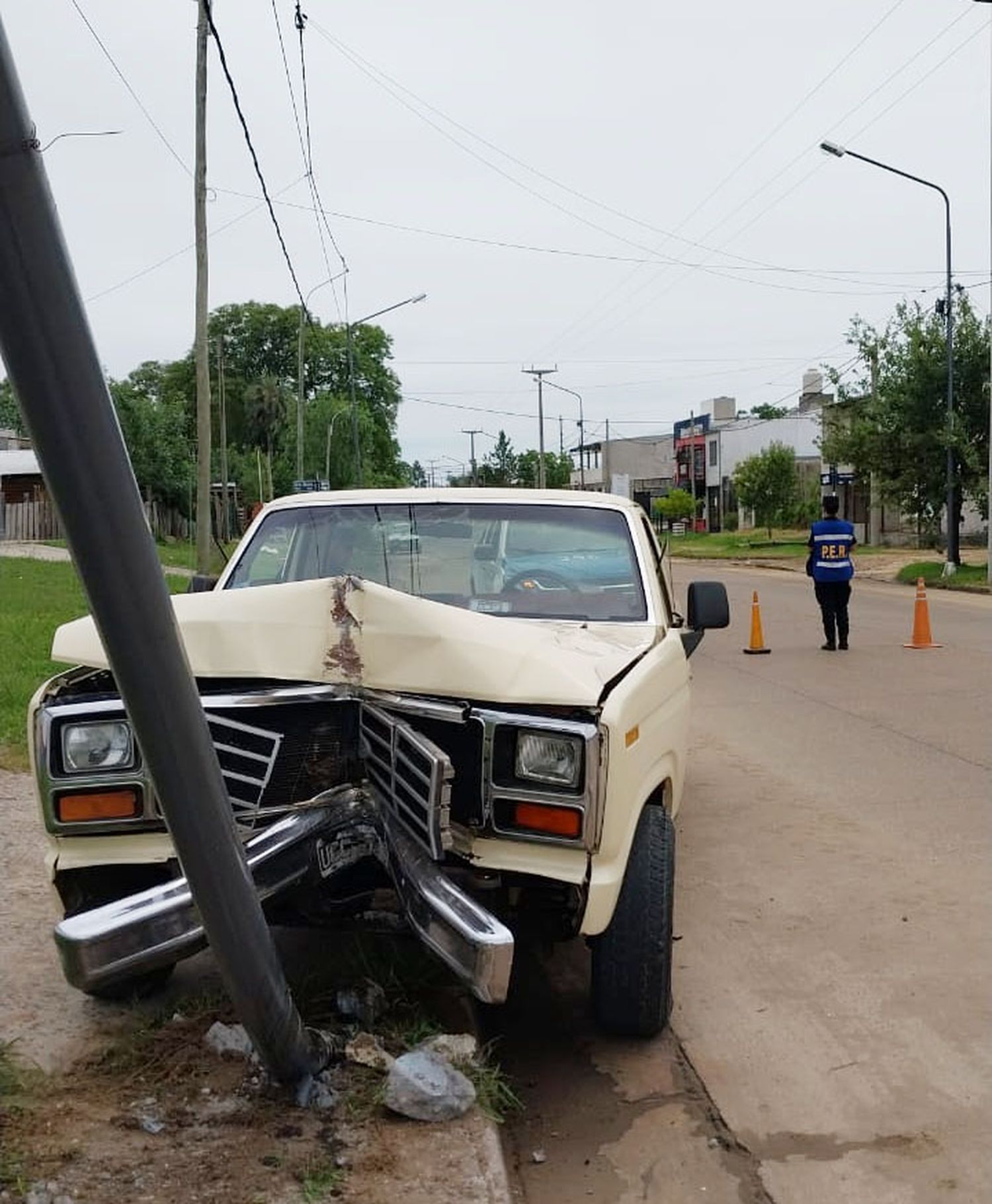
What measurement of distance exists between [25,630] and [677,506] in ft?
207

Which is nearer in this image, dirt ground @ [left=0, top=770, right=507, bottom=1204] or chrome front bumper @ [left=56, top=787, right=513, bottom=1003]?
dirt ground @ [left=0, top=770, right=507, bottom=1204]

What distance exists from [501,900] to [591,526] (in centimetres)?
215

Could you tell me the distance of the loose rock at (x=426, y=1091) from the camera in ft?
11.7

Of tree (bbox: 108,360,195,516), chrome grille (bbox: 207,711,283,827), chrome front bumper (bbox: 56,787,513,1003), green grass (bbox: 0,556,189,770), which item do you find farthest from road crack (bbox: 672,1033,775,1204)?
tree (bbox: 108,360,195,516)

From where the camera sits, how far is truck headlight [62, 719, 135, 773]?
386 centimetres

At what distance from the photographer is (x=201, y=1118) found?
356 cm

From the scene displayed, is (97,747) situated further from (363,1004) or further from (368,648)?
(363,1004)

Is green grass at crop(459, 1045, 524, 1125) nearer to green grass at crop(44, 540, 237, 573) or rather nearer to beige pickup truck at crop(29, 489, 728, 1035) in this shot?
beige pickup truck at crop(29, 489, 728, 1035)

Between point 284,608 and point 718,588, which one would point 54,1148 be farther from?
point 718,588

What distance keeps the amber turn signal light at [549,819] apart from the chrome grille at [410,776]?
0.66 ft

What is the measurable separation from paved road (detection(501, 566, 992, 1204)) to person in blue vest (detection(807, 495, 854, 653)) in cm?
642

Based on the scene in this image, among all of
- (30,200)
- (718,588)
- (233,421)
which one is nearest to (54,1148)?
(30,200)

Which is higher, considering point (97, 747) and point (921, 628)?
point (97, 747)

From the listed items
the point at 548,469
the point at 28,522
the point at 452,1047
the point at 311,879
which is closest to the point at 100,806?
the point at 311,879
